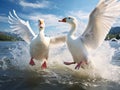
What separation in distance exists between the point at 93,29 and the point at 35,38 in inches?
129

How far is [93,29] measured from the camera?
12219 mm

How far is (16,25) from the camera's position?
57.3ft

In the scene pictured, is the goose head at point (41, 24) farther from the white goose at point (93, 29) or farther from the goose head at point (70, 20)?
the goose head at point (70, 20)

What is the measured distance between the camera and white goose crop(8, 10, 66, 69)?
1379 centimetres

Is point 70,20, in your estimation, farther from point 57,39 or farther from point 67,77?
point 57,39

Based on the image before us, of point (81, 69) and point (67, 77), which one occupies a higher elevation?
point (81, 69)

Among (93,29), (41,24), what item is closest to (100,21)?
(93,29)

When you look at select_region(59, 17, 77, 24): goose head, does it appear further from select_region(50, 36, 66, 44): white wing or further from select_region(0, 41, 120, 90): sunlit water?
select_region(50, 36, 66, 44): white wing

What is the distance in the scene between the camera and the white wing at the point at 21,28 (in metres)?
16.3

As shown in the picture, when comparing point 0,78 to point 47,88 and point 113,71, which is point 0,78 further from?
point 113,71

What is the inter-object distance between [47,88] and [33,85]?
73 centimetres

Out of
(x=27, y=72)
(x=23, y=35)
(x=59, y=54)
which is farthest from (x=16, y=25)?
(x=27, y=72)

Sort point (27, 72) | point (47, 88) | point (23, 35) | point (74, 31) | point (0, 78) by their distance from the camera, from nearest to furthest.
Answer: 1. point (47, 88)
2. point (0, 78)
3. point (74, 31)
4. point (27, 72)
5. point (23, 35)

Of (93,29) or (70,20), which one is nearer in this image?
(93,29)
